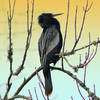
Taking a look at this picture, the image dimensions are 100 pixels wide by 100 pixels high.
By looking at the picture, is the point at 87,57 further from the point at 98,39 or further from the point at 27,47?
the point at 27,47

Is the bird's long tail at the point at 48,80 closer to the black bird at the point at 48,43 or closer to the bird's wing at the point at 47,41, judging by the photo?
the black bird at the point at 48,43

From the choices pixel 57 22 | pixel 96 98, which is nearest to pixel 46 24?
pixel 57 22

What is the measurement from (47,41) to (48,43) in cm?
5

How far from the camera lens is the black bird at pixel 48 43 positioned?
174 inches

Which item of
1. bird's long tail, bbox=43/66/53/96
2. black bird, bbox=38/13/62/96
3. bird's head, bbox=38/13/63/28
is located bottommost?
bird's long tail, bbox=43/66/53/96

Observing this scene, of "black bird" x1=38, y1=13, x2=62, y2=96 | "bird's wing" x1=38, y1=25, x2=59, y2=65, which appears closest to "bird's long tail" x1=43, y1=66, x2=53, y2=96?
"black bird" x1=38, y1=13, x2=62, y2=96

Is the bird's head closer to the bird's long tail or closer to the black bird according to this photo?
the black bird

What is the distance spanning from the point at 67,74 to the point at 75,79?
0.20 m

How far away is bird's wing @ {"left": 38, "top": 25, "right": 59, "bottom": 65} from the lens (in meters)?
4.56

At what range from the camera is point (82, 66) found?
324 centimetres

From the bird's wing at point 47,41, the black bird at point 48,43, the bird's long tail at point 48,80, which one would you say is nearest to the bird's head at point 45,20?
the black bird at point 48,43

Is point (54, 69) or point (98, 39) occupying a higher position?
point (98, 39)

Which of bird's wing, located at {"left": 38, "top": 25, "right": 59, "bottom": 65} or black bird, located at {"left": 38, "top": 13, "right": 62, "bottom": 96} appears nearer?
black bird, located at {"left": 38, "top": 13, "right": 62, "bottom": 96}

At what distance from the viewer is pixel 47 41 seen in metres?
4.65
